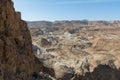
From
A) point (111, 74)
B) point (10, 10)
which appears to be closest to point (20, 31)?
point (10, 10)

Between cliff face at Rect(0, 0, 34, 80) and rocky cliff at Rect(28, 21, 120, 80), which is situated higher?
cliff face at Rect(0, 0, 34, 80)

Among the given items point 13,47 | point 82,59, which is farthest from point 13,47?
point 82,59

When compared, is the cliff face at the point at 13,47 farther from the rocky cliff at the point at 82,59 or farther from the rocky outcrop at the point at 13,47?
the rocky cliff at the point at 82,59

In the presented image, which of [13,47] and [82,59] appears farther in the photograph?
[82,59]

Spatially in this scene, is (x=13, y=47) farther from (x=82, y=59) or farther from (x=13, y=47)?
(x=82, y=59)

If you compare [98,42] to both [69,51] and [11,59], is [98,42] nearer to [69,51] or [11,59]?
[69,51]

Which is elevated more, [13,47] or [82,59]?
[13,47]

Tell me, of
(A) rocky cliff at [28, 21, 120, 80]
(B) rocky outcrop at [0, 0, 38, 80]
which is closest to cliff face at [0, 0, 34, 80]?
(B) rocky outcrop at [0, 0, 38, 80]

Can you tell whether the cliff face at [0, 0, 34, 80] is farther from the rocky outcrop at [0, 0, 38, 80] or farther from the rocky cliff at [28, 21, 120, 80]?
the rocky cliff at [28, 21, 120, 80]
